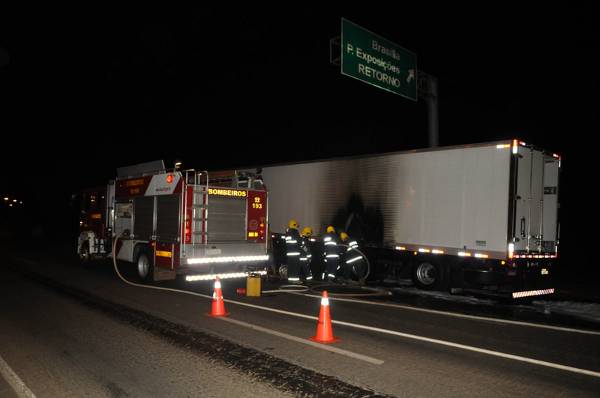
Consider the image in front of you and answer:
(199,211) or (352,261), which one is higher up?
(199,211)

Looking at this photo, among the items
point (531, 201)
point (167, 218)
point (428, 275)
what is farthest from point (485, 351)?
point (167, 218)

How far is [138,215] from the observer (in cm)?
1288

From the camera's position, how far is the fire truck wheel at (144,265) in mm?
11734

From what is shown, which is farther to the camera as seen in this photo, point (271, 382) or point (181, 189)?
point (181, 189)

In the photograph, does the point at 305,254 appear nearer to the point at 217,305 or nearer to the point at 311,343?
the point at 217,305

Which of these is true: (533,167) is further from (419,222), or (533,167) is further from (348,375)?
(348,375)

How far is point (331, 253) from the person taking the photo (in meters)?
12.7

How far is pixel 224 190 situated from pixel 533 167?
712 centimetres

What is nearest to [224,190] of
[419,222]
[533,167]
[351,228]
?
[351,228]

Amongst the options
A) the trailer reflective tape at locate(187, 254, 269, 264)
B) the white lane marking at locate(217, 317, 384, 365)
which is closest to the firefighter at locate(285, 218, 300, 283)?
the trailer reflective tape at locate(187, 254, 269, 264)

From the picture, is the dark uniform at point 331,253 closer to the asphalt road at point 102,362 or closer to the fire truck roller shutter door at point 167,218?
the fire truck roller shutter door at point 167,218

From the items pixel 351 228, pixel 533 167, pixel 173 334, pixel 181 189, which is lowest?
pixel 173 334

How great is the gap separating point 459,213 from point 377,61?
5498 millimetres

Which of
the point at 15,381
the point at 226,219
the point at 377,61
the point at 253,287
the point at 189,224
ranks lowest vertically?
the point at 15,381
